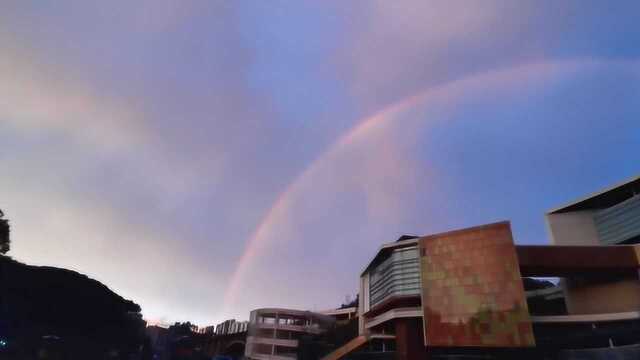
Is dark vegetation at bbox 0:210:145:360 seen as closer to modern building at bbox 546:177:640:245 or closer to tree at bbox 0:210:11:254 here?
tree at bbox 0:210:11:254

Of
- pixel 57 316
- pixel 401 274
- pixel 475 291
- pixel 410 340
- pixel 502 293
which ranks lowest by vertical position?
pixel 410 340

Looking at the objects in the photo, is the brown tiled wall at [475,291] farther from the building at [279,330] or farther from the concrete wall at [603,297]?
the building at [279,330]

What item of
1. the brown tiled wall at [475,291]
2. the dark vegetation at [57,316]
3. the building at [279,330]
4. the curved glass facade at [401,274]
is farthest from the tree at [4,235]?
the brown tiled wall at [475,291]

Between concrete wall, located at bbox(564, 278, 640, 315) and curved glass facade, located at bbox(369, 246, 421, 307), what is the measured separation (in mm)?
19952

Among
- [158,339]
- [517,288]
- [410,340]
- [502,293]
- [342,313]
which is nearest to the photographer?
[517,288]

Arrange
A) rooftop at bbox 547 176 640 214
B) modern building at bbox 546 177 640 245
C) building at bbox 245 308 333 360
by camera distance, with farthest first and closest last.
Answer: building at bbox 245 308 333 360
rooftop at bbox 547 176 640 214
modern building at bbox 546 177 640 245

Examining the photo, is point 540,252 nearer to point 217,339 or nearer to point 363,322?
point 363,322

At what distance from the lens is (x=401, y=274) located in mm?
54031

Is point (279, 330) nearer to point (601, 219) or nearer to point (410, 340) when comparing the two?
point (410, 340)

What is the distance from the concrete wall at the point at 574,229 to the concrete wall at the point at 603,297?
6.10m

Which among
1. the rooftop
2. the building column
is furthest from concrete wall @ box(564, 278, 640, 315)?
the building column

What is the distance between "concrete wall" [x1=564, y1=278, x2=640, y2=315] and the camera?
47.2 metres

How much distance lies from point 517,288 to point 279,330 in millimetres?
64622

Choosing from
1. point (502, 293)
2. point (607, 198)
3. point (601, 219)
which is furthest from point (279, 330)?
point (607, 198)
